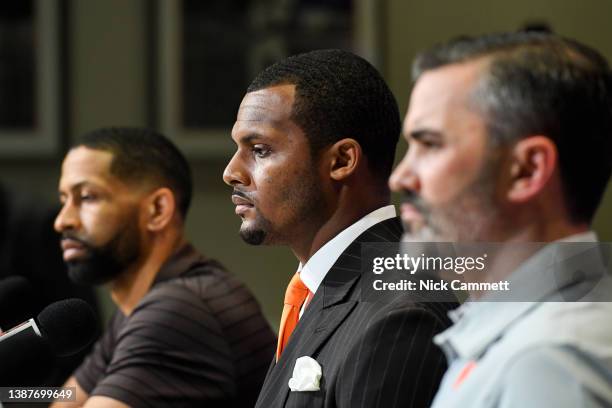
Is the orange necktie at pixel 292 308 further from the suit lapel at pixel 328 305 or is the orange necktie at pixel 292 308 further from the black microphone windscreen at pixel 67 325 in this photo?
the black microphone windscreen at pixel 67 325

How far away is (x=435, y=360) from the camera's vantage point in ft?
3.63

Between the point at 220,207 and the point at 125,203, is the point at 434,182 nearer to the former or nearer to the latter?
the point at 125,203

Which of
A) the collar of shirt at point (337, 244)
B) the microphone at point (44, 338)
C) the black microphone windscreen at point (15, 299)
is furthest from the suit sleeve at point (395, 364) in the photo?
the black microphone windscreen at point (15, 299)

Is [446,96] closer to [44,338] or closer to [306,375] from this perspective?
[306,375]

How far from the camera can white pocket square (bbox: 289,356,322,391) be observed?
1.16 m

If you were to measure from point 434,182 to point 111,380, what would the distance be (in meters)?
0.94

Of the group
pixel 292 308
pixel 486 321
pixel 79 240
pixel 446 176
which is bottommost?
pixel 79 240

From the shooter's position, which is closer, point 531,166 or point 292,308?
point 531,166

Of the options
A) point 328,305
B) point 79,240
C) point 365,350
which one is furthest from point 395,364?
point 79,240

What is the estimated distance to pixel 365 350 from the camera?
1123 millimetres

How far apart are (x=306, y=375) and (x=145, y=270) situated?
76cm

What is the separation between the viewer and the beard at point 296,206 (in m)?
1.25

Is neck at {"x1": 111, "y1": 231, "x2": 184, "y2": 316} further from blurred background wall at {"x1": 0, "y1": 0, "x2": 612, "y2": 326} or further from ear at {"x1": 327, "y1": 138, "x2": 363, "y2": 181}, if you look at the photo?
blurred background wall at {"x1": 0, "y1": 0, "x2": 612, "y2": 326}

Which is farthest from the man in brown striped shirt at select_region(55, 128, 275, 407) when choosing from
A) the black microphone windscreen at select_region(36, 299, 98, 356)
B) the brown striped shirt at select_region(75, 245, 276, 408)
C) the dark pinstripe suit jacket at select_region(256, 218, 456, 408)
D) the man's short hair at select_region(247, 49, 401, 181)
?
the man's short hair at select_region(247, 49, 401, 181)
